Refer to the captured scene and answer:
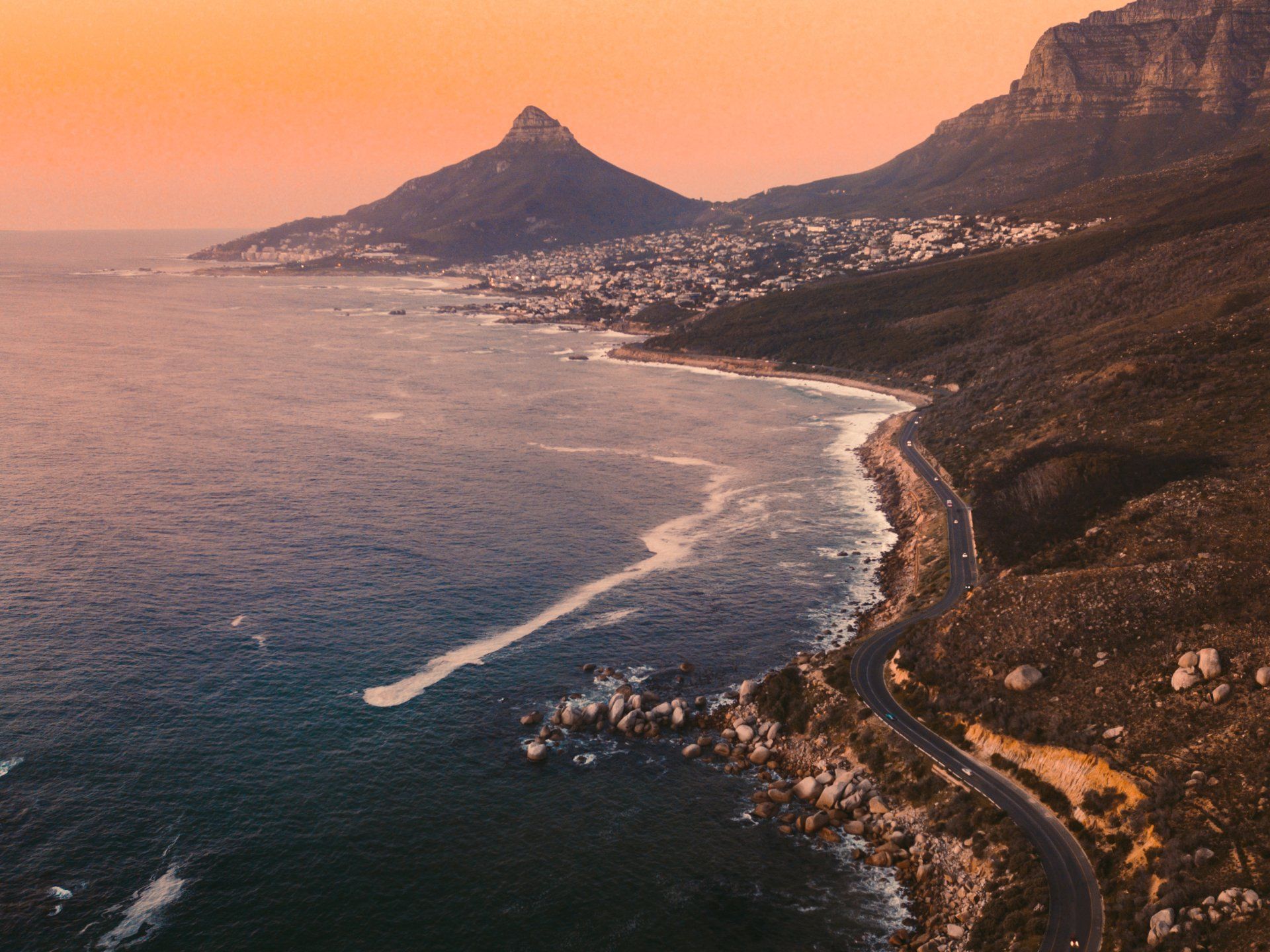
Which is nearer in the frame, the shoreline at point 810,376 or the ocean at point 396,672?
the ocean at point 396,672

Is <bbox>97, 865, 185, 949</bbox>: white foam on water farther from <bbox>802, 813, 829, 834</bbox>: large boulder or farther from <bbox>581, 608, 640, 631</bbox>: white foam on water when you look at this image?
<bbox>581, 608, 640, 631</bbox>: white foam on water

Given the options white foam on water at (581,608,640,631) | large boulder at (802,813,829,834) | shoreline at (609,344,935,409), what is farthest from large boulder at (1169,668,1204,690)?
shoreline at (609,344,935,409)

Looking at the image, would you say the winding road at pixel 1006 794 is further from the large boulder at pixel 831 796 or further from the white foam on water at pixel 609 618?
the white foam on water at pixel 609 618

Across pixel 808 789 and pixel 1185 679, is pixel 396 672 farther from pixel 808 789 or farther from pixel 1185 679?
pixel 1185 679

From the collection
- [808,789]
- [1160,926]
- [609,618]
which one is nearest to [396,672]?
[609,618]

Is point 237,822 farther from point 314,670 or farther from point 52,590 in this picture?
point 52,590

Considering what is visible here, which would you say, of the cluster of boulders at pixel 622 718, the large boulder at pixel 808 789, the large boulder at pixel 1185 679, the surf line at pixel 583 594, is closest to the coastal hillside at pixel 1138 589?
the large boulder at pixel 1185 679
